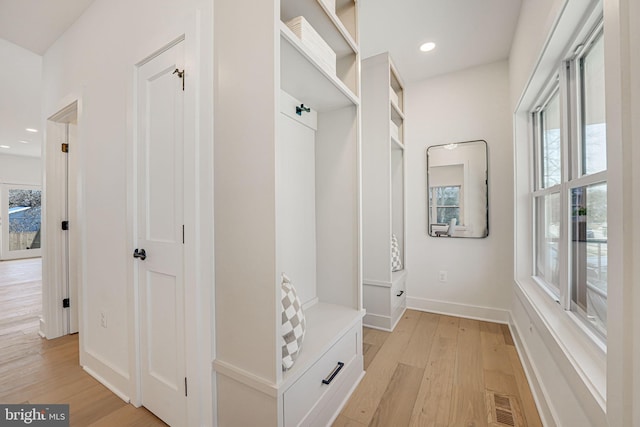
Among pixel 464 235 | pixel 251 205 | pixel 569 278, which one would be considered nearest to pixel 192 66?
pixel 251 205

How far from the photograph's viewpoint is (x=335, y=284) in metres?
1.91

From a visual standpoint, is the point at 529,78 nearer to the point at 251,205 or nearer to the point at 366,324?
the point at 251,205

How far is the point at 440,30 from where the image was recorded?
2295mm

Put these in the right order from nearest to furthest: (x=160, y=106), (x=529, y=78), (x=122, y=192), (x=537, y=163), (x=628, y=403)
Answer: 1. (x=628, y=403)
2. (x=160, y=106)
3. (x=122, y=192)
4. (x=529, y=78)
5. (x=537, y=163)

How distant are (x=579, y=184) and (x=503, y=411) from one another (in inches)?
52.1

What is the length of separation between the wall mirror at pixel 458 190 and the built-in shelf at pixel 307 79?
1.67 metres

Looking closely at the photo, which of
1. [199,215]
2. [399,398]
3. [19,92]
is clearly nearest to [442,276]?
[399,398]

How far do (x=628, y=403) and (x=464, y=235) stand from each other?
7.78 feet

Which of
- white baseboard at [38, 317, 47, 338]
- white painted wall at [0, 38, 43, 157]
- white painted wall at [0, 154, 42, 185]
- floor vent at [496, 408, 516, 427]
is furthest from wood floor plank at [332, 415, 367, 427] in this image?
white painted wall at [0, 154, 42, 185]

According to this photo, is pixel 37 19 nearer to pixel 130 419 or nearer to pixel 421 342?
pixel 130 419

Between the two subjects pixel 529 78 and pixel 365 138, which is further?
pixel 365 138

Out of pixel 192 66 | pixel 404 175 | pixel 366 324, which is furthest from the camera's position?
pixel 404 175

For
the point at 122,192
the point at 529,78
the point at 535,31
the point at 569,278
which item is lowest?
the point at 569,278

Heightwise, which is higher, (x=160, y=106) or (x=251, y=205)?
(x=160, y=106)
